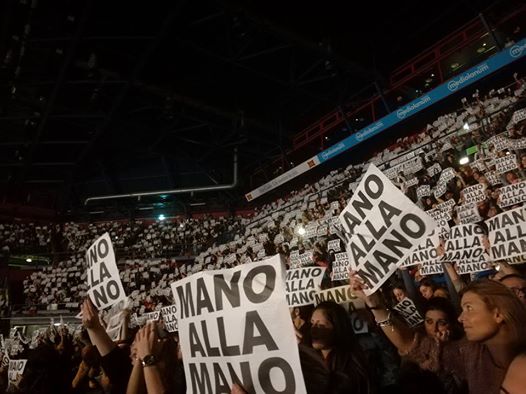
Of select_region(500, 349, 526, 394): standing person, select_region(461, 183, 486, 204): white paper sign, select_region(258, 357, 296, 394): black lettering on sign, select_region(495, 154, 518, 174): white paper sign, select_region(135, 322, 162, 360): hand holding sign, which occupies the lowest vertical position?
select_region(500, 349, 526, 394): standing person

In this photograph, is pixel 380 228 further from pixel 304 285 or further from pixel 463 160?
pixel 463 160

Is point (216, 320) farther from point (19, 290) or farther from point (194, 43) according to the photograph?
point (19, 290)

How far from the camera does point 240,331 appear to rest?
2062mm

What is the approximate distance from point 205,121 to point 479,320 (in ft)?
62.9

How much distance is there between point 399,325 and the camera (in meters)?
2.83

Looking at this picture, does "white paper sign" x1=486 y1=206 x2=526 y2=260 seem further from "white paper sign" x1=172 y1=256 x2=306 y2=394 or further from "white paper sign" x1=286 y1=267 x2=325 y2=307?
"white paper sign" x1=172 y1=256 x2=306 y2=394

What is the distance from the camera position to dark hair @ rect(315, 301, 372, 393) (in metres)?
2.18

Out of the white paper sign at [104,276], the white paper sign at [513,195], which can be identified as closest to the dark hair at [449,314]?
the white paper sign at [104,276]

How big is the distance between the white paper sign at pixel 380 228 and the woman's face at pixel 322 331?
2.11ft

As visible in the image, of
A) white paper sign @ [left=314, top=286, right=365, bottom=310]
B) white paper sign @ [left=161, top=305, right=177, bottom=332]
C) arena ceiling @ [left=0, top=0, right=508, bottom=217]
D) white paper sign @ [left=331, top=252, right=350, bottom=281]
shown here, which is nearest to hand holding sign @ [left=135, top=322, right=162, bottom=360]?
white paper sign @ [left=314, top=286, right=365, bottom=310]

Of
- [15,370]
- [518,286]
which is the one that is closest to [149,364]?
[518,286]

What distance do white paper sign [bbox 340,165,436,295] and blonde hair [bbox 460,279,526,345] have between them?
73 centimetres

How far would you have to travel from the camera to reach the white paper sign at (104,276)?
3900mm

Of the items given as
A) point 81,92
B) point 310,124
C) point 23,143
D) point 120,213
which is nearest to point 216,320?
point 81,92
